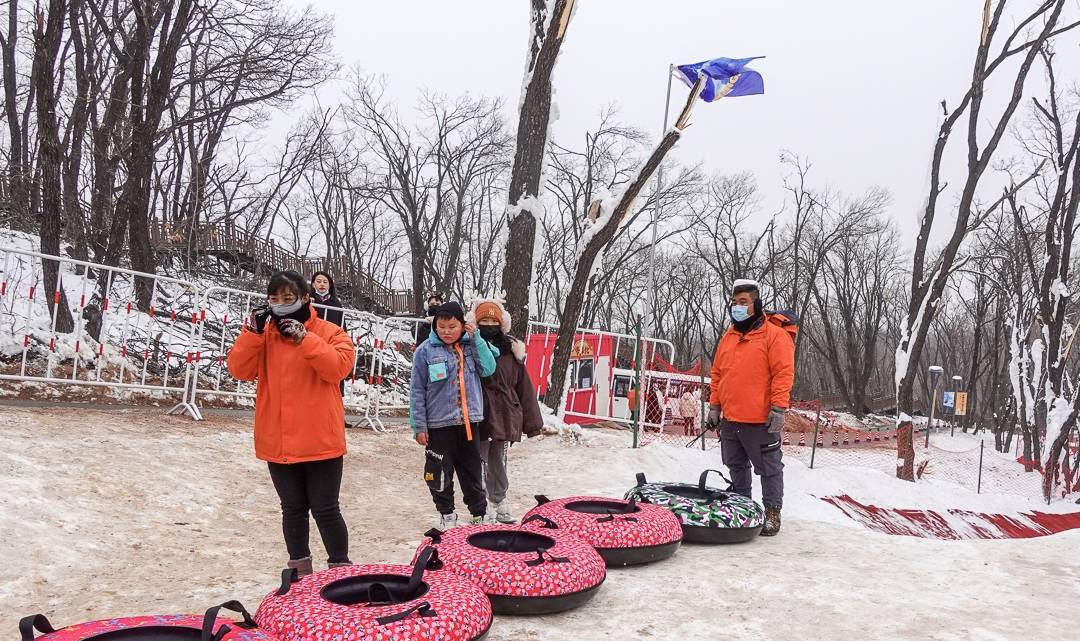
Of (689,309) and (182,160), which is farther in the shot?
(689,309)

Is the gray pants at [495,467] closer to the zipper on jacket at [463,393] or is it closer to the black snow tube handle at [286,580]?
the zipper on jacket at [463,393]

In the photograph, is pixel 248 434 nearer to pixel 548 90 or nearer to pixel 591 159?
pixel 548 90

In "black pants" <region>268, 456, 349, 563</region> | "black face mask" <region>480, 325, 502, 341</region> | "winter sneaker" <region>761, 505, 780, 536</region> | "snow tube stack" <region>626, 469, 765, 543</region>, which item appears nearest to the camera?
"black pants" <region>268, 456, 349, 563</region>

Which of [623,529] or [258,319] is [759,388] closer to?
[623,529]

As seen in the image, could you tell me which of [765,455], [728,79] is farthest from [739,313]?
[728,79]

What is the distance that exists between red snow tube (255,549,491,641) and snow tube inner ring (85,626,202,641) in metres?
0.42

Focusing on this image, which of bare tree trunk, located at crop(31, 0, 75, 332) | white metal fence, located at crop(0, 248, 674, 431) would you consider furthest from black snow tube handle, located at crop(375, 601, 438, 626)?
bare tree trunk, located at crop(31, 0, 75, 332)

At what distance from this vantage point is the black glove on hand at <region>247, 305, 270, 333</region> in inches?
127

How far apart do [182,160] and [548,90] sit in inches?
718

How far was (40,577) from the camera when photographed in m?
3.33

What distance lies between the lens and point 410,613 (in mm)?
2459

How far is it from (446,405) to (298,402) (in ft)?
A: 4.30

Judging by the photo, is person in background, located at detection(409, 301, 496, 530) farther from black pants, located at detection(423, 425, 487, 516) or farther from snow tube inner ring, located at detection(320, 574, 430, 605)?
snow tube inner ring, located at detection(320, 574, 430, 605)

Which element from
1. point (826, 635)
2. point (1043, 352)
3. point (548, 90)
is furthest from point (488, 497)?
point (1043, 352)
